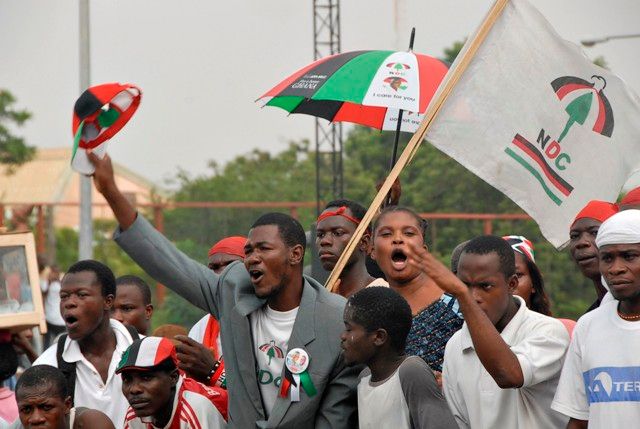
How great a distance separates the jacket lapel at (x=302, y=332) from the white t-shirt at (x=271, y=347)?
56 mm

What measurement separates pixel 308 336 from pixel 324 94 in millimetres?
2631

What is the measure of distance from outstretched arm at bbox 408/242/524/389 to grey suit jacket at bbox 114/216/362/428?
89cm

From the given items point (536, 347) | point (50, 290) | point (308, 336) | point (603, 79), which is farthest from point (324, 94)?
point (50, 290)

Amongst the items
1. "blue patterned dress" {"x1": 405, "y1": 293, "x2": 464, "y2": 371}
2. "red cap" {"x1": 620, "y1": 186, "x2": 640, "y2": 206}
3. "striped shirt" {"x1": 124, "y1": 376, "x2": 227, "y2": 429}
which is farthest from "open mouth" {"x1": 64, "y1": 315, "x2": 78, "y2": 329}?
"red cap" {"x1": 620, "y1": 186, "x2": 640, "y2": 206}

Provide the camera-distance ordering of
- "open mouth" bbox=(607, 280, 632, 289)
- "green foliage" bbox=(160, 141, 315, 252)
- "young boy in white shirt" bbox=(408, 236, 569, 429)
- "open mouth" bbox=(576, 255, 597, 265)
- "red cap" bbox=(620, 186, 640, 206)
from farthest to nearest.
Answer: "green foliage" bbox=(160, 141, 315, 252) → "open mouth" bbox=(576, 255, 597, 265) → "red cap" bbox=(620, 186, 640, 206) → "young boy in white shirt" bbox=(408, 236, 569, 429) → "open mouth" bbox=(607, 280, 632, 289)

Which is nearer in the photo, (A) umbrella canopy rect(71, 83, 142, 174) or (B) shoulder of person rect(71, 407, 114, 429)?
(A) umbrella canopy rect(71, 83, 142, 174)

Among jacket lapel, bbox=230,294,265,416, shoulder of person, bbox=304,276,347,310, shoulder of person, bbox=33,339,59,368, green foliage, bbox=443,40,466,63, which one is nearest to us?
jacket lapel, bbox=230,294,265,416

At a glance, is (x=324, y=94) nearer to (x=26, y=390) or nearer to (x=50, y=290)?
(x=26, y=390)

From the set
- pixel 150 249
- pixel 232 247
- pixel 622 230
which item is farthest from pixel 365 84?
pixel 622 230

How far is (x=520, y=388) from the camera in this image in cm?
581

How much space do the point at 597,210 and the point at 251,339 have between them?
253cm

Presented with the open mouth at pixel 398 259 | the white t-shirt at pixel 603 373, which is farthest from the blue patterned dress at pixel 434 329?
the white t-shirt at pixel 603 373

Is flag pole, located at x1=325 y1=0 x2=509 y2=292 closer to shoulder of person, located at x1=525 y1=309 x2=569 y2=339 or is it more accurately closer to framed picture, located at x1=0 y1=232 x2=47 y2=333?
shoulder of person, located at x1=525 y1=309 x2=569 y2=339

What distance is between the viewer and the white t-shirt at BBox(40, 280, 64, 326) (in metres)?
16.1
